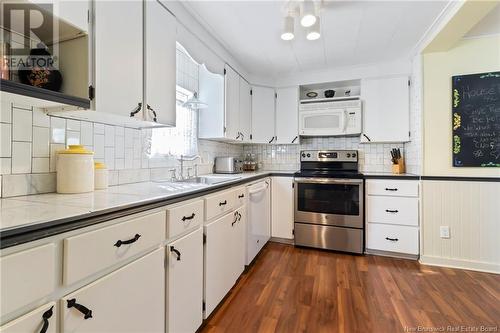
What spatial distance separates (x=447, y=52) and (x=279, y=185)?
230cm

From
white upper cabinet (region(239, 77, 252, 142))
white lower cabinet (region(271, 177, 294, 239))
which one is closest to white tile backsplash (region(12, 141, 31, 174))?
white upper cabinet (region(239, 77, 252, 142))

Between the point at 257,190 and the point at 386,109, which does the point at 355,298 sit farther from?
the point at 386,109

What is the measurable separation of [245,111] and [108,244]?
8.38ft

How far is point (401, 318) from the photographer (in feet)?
5.36

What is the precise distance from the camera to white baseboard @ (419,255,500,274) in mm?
2324

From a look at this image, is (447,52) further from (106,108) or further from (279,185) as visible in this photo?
(106,108)

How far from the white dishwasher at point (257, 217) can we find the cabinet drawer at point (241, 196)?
0.10 metres

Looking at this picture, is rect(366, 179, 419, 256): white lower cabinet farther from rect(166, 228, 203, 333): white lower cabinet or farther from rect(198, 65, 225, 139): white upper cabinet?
rect(166, 228, 203, 333): white lower cabinet

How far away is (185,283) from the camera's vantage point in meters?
1.30

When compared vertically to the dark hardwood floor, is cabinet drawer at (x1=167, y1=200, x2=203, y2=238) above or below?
above

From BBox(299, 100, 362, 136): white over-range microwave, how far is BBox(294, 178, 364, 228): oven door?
0.72m

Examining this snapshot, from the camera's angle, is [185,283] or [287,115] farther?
[287,115]

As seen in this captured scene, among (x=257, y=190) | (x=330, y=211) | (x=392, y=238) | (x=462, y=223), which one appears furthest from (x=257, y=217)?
(x=462, y=223)

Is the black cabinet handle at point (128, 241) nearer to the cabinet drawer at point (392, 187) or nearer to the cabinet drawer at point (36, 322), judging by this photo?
the cabinet drawer at point (36, 322)
